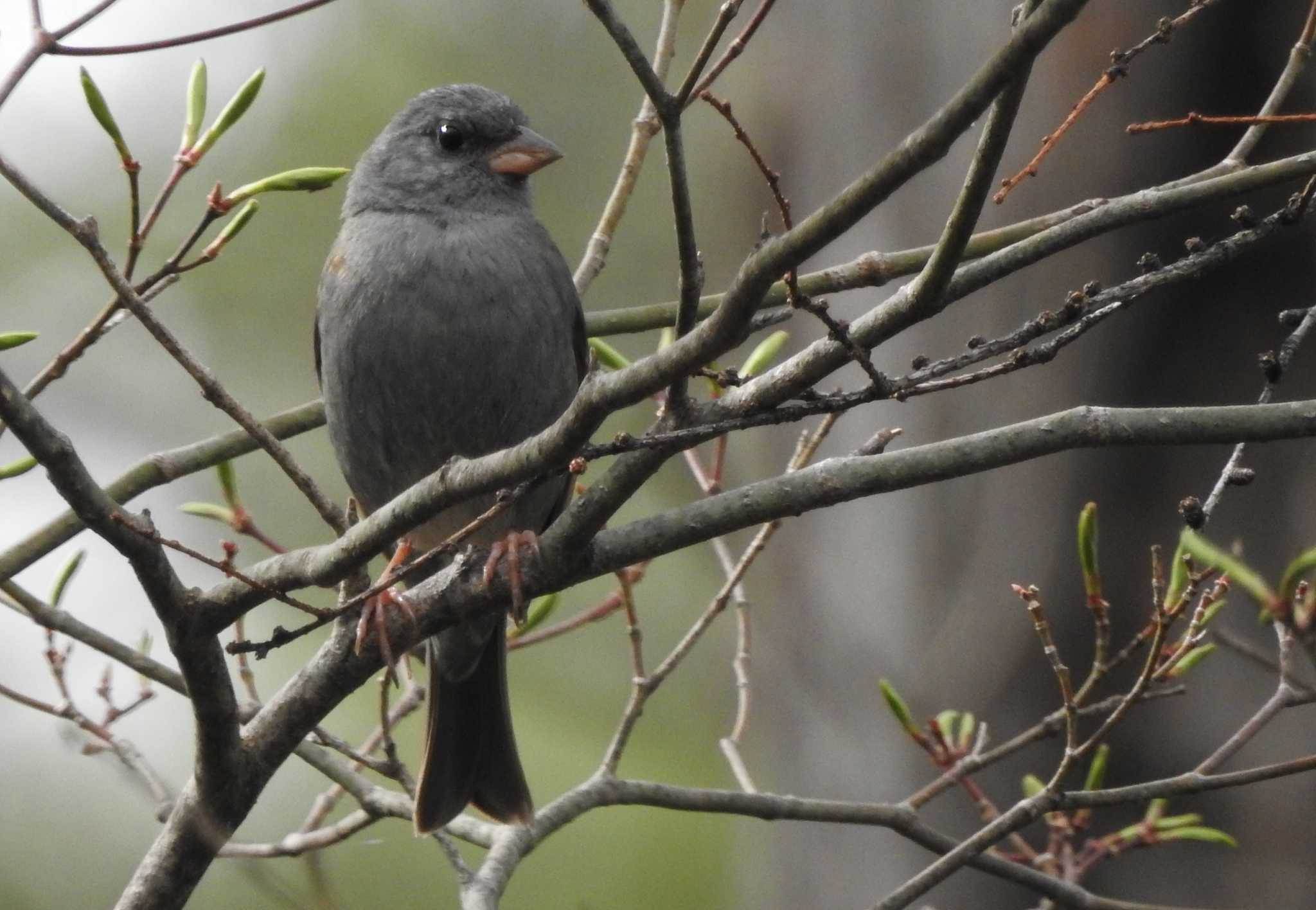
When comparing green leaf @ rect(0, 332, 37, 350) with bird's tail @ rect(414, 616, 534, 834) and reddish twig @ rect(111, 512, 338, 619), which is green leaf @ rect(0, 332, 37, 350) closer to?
reddish twig @ rect(111, 512, 338, 619)

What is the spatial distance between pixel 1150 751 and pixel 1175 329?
161cm

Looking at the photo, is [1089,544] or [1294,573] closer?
[1294,573]

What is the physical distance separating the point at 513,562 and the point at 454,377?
4.27 ft

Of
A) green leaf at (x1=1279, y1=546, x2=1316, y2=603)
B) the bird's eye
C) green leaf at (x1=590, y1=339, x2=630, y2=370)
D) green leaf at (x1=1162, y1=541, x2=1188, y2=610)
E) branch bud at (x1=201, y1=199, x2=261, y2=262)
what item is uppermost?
the bird's eye

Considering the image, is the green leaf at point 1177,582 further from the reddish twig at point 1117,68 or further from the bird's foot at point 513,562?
the bird's foot at point 513,562

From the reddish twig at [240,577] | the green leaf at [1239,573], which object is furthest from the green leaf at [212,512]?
the green leaf at [1239,573]

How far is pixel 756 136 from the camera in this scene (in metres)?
7.30

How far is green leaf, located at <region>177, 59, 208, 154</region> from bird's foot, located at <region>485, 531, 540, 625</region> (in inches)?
41.2

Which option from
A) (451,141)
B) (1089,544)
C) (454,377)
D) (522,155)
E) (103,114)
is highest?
(451,141)

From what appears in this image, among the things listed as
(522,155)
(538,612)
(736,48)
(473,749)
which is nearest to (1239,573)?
(736,48)

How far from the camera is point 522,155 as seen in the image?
5016mm

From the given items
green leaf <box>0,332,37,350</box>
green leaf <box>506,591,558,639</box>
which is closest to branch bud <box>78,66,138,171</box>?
green leaf <box>0,332,37,350</box>

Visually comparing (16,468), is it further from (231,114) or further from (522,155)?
(522,155)

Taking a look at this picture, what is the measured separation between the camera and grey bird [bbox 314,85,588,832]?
4.29m
